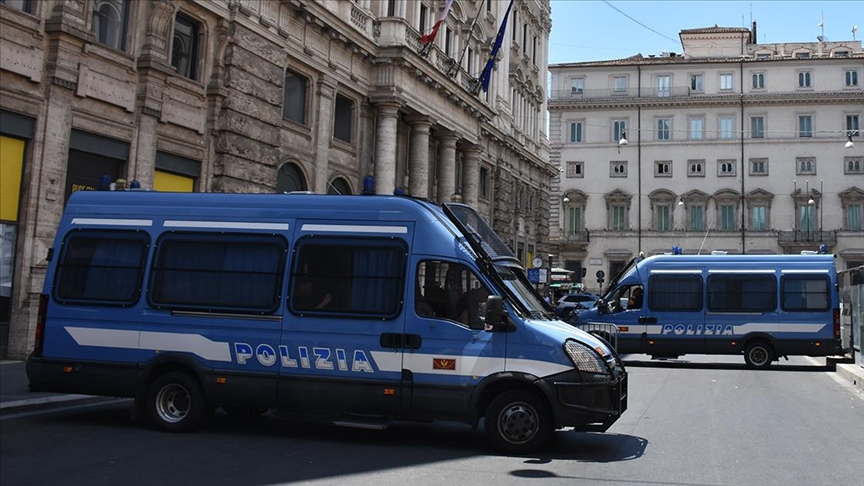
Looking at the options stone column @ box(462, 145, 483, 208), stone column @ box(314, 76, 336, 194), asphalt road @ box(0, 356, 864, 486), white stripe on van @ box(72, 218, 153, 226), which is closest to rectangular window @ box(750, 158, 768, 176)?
stone column @ box(462, 145, 483, 208)

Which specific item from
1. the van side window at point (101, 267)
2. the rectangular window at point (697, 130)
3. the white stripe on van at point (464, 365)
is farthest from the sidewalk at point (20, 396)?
the rectangular window at point (697, 130)

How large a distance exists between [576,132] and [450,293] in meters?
64.7

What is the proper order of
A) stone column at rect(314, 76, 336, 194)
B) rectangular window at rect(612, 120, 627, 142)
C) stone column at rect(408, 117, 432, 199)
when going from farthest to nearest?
rectangular window at rect(612, 120, 627, 142) → stone column at rect(408, 117, 432, 199) → stone column at rect(314, 76, 336, 194)

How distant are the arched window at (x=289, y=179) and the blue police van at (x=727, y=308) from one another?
30.2ft

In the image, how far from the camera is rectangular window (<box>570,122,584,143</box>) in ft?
234

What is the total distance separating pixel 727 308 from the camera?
20594 millimetres

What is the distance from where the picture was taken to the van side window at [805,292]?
20.2 metres

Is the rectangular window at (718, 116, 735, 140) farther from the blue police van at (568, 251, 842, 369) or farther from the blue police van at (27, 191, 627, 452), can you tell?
the blue police van at (27, 191, 627, 452)

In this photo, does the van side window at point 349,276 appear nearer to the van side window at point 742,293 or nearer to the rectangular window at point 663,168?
the van side window at point 742,293

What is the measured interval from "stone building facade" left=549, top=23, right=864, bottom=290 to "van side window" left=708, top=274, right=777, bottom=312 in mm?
46754

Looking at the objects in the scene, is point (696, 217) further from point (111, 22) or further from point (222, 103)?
point (111, 22)

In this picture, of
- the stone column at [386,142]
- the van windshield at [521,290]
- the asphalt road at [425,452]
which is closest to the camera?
the asphalt road at [425,452]

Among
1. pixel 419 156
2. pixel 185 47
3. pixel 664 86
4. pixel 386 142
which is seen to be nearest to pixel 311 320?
pixel 185 47

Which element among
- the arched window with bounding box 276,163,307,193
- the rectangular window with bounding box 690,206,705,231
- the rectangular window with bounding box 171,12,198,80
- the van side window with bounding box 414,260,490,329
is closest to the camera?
the van side window with bounding box 414,260,490,329
